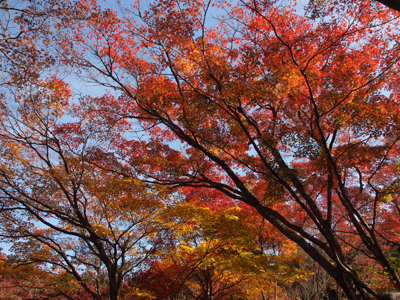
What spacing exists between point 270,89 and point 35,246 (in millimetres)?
10192

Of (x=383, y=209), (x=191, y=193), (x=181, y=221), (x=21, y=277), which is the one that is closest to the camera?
(x=181, y=221)

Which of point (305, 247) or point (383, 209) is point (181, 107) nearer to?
point (305, 247)

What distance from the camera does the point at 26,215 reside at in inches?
323

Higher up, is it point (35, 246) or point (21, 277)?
point (35, 246)

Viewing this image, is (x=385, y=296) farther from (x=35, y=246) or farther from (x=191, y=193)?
(x=35, y=246)

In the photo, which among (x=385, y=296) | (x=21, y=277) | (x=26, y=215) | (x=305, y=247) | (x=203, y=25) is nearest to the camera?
(x=385, y=296)

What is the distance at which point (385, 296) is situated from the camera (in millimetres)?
4828

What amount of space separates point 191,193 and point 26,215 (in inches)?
318

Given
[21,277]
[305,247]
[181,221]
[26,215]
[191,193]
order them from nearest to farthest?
[305,247] → [181,221] → [26,215] → [21,277] → [191,193]

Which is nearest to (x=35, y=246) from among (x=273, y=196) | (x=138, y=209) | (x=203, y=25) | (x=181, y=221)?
(x=138, y=209)

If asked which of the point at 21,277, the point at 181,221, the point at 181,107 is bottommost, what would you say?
the point at 21,277

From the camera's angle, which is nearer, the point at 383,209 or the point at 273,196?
the point at 273,196

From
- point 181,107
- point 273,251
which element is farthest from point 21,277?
point 273,251

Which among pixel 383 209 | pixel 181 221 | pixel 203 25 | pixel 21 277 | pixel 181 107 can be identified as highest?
pixel 203 25
